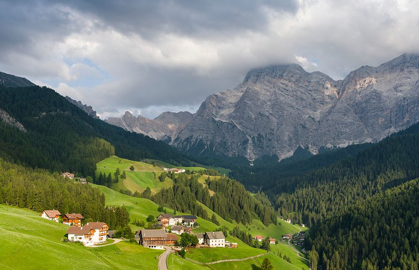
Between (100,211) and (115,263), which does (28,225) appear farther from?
(100,211)

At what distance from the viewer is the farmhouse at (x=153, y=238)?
5123 inches

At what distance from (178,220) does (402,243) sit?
123251 mm

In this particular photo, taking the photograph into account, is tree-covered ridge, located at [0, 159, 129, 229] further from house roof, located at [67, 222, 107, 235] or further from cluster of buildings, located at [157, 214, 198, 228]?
cluster of buildings, located at [157, 214, 198, 228]

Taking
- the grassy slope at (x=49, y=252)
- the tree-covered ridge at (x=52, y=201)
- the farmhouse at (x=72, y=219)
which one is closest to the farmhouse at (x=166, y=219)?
the tree-covered ridge at (x=52, y=201)

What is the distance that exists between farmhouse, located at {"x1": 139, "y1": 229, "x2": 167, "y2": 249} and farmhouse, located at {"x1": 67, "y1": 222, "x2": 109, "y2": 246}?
18.4 m

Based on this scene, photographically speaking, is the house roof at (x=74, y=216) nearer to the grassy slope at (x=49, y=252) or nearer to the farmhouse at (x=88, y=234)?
the grassy slope at (x=49, y=252)

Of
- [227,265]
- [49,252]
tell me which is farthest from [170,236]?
[49,252]

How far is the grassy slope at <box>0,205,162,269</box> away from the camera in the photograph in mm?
73375

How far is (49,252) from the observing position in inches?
3130

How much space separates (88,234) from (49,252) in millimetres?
29366

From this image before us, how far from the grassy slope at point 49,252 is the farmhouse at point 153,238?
40.6 feet

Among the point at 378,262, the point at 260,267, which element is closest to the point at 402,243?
the point at 378,262

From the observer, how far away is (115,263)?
9031 centimetres

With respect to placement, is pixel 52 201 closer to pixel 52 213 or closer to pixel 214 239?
pixel 52 213
